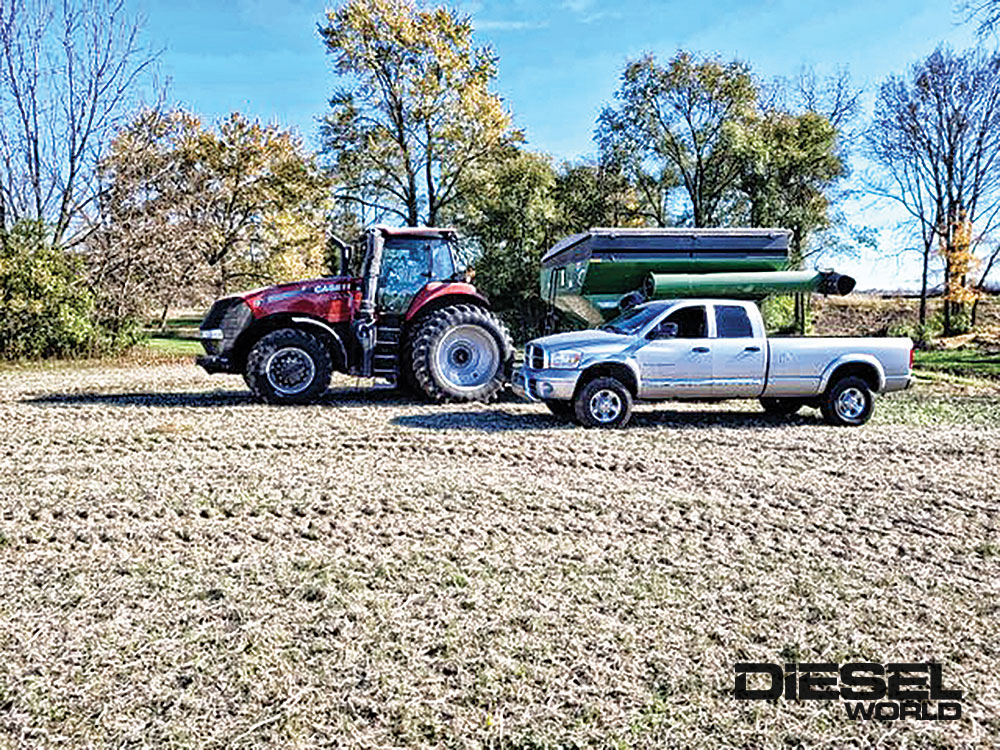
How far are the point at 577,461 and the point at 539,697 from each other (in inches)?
166

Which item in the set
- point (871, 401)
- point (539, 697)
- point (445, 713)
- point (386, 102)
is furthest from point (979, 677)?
point (386, 102)

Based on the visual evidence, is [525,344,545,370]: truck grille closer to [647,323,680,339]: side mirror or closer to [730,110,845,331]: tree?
[647,323,680,339]: side mirror

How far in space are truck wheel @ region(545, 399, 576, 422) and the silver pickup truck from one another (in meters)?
0.02

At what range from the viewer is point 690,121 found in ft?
92.5

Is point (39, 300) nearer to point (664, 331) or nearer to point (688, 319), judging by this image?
point (664, 331)

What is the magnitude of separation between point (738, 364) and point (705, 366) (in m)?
0.44

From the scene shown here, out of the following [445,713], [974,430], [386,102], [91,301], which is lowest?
[445,713]

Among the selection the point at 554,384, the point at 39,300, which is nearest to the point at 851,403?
the point at 554,384

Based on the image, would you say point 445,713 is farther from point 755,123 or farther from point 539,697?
point 755,123

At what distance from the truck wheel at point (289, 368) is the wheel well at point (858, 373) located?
711 centimetres

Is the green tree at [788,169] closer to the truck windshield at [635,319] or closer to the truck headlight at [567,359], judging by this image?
the truck windshield at [635,319]

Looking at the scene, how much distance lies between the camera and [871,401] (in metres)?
9.27

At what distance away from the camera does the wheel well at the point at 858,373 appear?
9312 mm

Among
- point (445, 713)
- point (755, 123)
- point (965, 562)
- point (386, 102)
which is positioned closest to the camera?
point (445, 713)
